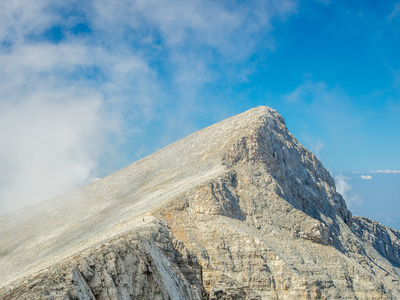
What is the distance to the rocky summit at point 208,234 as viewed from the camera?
21.3m

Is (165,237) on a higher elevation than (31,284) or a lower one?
higher

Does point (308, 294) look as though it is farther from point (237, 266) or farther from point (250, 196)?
point (250, 196)

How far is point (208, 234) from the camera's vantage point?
42844 mm

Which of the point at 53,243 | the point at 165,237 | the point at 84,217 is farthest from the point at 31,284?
the point at 84,217

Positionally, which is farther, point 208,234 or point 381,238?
point 381,238

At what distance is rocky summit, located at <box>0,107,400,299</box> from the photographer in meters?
21.3

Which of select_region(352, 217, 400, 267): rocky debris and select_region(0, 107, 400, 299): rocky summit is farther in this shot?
select_region(352, 217, 400, 267): rocky debris

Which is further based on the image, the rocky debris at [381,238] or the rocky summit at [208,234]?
the rocky debris at [381,238]

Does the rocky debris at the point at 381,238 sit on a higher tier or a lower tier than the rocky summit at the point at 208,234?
lower

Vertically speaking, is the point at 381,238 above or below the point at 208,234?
below

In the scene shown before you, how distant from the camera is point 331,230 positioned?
56.8 m

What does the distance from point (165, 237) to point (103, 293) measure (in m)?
18.3

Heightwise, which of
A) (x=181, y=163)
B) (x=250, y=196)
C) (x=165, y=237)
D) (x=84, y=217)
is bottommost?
(x=165, y=237)

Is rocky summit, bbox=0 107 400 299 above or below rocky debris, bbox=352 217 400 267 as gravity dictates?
above
